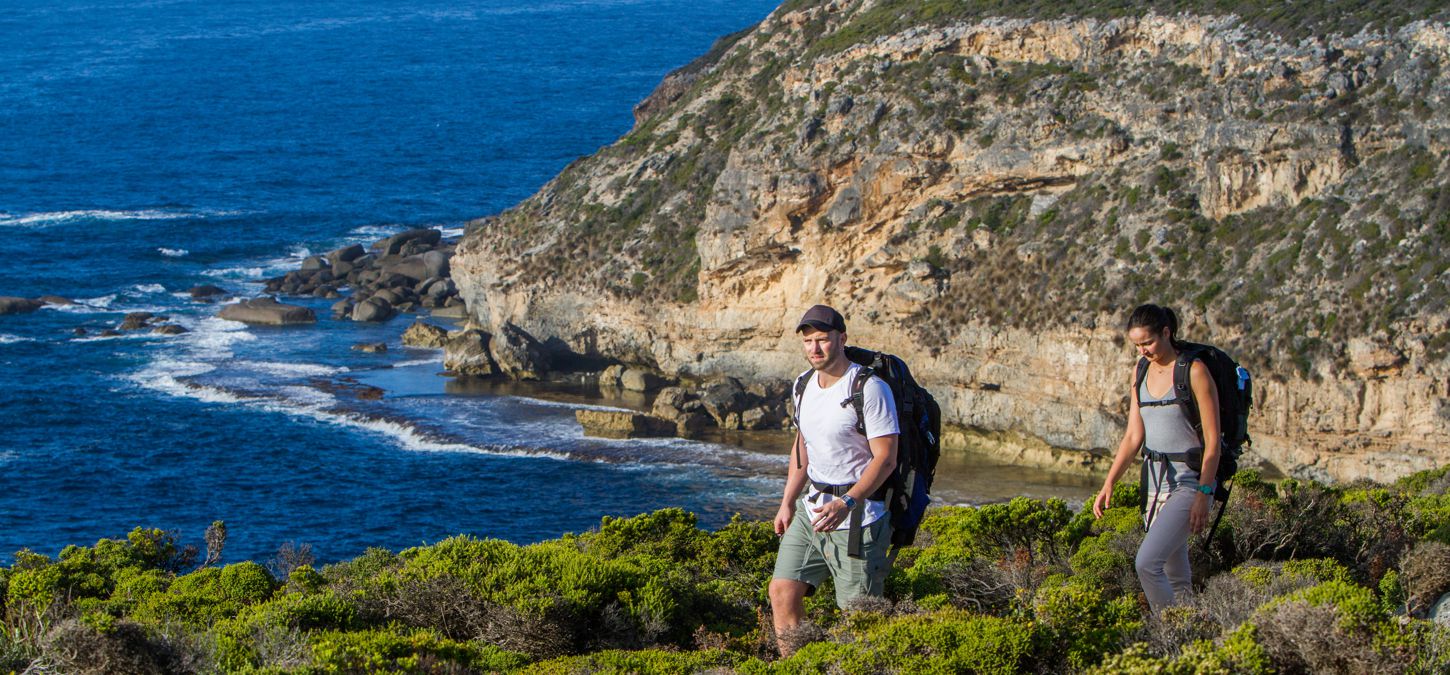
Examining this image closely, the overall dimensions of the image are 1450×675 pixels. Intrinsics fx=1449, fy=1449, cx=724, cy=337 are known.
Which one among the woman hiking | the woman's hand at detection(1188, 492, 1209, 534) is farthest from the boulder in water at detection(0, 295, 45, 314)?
the woman's hand at detection(1188, 492, 1209, 534)

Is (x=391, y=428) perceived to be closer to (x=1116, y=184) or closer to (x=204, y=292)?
(x=1116, y=184)

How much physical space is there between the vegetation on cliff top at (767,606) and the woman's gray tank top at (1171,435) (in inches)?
37.3

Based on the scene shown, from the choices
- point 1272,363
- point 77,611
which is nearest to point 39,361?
point 1272,363

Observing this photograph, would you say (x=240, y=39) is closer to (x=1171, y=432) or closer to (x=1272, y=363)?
(x=1272, y=363)

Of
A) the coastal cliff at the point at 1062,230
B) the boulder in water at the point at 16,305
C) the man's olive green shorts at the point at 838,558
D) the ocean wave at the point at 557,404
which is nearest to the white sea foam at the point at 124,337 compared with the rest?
the boulder in water at the point at 16,305

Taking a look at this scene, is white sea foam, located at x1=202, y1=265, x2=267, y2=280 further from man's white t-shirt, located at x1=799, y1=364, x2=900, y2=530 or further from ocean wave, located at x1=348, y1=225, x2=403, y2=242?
man's white t-shirt, located at x1=799, y1=364, x2=900, y2=530

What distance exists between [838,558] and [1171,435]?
9.04 ft

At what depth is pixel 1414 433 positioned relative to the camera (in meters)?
42.5

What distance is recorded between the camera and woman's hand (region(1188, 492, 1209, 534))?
10.9 meters

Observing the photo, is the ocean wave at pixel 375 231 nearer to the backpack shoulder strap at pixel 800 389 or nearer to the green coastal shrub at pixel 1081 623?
the backpack shoulder strap at pixel 800 389

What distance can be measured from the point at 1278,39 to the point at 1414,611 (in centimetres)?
4359

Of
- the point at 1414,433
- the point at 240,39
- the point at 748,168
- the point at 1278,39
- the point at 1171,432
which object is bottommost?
the point at 1414,433

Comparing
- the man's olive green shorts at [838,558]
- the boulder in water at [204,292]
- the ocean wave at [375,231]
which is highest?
the ocean wave at [375,231]

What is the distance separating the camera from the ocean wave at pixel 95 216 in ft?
339
